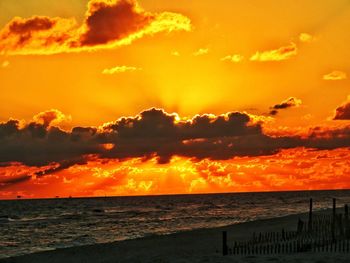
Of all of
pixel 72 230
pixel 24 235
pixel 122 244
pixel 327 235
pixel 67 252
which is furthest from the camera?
pixel 72 230

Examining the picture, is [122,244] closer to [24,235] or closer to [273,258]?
[273,258]

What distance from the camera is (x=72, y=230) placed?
7962cm

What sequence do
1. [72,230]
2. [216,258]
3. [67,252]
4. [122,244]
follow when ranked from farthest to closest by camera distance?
[72,230] < [122,244] < [67,252] < [216,258]

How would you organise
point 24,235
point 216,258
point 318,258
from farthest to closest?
point 24,235, point 216,258, point 318,258

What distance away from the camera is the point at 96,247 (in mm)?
48906

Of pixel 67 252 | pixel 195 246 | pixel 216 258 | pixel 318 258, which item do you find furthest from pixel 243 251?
pixel 67 252

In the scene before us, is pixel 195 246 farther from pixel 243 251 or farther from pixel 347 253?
pixel 347 253

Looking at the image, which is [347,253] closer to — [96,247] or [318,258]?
[318,258]

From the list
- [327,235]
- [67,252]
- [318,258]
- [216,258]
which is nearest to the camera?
[318,258]

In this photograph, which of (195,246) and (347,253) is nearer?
(347,253)

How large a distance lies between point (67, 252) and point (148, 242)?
8.35 meters

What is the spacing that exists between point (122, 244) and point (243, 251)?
20.1 m

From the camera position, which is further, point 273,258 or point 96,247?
point 96,247

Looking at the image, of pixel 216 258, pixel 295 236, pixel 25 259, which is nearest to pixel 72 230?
pixel 25 259
